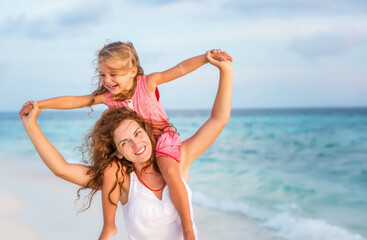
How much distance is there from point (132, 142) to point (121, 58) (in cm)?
57

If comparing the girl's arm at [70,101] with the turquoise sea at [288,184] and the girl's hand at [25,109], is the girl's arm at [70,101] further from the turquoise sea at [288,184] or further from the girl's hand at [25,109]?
the turquoise sea at [288,184]

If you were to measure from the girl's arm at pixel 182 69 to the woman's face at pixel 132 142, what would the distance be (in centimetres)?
42

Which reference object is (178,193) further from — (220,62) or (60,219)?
(60,219)

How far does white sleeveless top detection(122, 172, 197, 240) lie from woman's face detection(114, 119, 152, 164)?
0.13 metres

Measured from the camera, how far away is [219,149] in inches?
584

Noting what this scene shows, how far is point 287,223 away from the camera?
6.84 m

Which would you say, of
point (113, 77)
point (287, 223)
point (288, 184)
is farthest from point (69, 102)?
point (288, 184)

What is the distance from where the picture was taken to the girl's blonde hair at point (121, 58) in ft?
8.73

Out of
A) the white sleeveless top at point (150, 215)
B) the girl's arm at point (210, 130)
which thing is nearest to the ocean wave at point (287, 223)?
the girl's arm at point (210, 130)

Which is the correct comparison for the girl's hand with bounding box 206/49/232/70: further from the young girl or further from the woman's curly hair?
the woman's curly hair

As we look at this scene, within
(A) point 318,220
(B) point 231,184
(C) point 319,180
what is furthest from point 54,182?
(C) point 319,180

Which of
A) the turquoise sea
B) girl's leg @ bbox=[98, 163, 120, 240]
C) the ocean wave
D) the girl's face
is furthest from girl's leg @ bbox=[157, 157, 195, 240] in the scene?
the ocean wave

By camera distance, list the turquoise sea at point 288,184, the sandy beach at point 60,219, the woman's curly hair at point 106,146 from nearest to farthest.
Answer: the woman's curly hair at point 106,146 → the sandy beach at point 60,219 → the turquoise sea at point 288,184

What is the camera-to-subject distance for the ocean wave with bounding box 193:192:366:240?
6417mm
